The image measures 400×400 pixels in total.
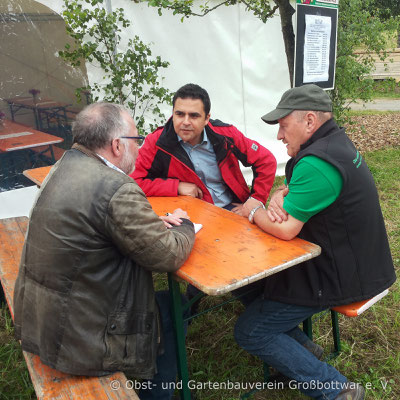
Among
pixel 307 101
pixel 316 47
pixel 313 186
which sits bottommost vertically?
pixel 313 186

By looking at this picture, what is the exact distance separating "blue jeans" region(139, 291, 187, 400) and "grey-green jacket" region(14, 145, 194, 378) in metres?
0.39

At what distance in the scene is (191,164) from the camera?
2.86 metres

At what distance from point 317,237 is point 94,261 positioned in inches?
41.8

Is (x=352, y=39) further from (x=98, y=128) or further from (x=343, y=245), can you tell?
(x=98, y=128)

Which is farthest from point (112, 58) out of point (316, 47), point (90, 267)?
point (90, 267)

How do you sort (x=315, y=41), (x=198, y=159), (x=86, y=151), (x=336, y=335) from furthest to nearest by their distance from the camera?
(x=315, y=41), (x=198, y=159), (x=336, y=335), (x=86, y=151)

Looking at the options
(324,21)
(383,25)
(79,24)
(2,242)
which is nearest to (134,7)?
(79,24)

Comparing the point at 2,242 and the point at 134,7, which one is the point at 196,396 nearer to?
the point at 2,242

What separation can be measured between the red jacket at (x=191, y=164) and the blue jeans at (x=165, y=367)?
35.7 inches

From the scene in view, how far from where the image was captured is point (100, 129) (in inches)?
67.6

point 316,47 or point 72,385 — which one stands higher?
point 316,47

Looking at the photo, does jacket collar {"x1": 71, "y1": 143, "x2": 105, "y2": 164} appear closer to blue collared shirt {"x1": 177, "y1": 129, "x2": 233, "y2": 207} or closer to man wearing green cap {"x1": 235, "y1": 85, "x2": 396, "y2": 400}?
man wearing green cap {"x1": 235, "y1": 85, "x2": 396, "y2": 400}

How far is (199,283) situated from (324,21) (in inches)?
115

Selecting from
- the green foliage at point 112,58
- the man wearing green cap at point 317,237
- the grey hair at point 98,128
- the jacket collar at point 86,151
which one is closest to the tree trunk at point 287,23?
the green foliage at point 112,58
